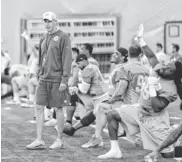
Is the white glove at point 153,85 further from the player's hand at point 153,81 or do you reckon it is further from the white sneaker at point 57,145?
the white sneaker at point 57,145

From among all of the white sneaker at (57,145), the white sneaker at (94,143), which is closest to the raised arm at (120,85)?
the white sneaker at (94,143)

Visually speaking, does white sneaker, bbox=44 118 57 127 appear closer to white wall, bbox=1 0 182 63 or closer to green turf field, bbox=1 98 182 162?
green turf field, bbox=1 98 182 162

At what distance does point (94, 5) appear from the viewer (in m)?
18.5

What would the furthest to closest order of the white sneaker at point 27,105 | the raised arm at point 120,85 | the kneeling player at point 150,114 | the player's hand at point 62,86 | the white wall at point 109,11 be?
the white wall at point 109,11, the white sneaker at point 27,105, the raised arm at point 120,85, the player's hand at point 62,86, the kneeling player at point 150,114

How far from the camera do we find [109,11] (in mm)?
18359

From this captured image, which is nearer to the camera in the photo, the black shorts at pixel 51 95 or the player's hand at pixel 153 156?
the player's hand at pixel 153 156

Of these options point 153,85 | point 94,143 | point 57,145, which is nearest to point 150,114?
point 153,85

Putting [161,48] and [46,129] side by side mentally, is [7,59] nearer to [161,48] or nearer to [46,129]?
[161,48]

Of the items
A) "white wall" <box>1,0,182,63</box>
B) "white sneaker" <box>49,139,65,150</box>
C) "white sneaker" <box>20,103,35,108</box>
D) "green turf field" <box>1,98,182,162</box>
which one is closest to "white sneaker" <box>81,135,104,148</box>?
"green turf field" <box>1,98,182,162</box>

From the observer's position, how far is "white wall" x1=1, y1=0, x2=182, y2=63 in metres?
17.9

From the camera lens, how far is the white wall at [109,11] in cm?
1789

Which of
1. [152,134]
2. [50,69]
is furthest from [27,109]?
[152,134]

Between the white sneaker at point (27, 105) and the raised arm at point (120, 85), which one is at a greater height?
the raised arm at point (120, 85)

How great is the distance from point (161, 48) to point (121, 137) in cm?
749
